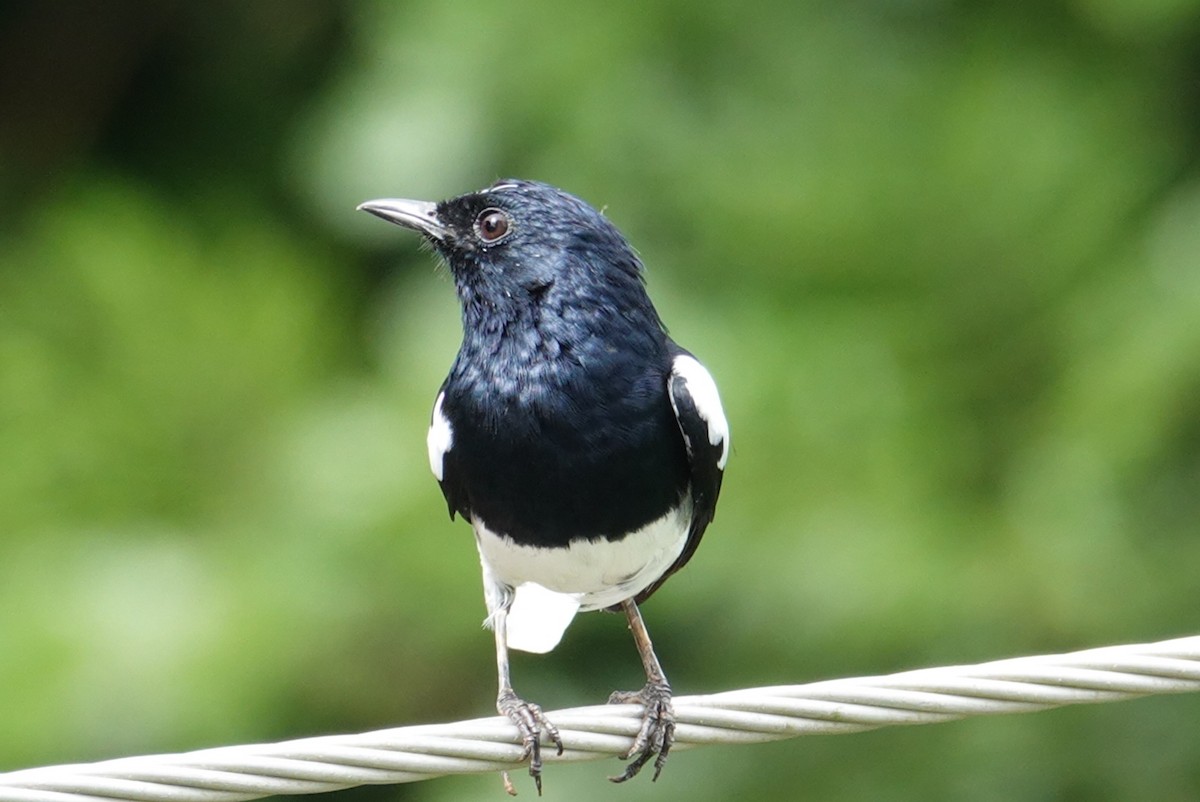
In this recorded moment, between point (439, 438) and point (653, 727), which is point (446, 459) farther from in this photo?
point (653, 727)

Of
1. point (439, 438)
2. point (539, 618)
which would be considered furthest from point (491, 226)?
point (539, 618)

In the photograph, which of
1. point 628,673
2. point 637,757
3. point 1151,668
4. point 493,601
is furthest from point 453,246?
point 1151,668

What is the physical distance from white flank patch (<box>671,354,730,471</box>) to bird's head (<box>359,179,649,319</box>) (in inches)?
7.2

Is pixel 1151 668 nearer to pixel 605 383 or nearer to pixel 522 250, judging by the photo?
pixel 605 383

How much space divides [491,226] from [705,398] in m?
0.67

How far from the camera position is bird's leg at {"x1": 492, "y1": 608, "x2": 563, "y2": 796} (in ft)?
9.53

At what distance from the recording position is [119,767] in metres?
2.18

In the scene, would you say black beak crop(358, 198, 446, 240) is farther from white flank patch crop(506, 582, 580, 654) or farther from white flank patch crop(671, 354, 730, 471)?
white flank patch crop(506, 582, 580, 654)

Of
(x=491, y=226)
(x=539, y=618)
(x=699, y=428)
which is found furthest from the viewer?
(x=539, y=618)

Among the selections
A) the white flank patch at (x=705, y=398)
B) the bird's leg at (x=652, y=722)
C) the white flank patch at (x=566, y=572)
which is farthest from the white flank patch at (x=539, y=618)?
the white flank patch at (x=705, y=398)

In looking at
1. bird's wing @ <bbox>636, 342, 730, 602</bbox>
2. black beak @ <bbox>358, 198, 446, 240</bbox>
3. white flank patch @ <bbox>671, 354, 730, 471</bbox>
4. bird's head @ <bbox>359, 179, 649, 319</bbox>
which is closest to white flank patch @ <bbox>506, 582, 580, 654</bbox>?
bird's wing @ <bbox>636, 342, 730, 602</bbox>

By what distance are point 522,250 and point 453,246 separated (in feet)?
0.78

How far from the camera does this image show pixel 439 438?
142 inches

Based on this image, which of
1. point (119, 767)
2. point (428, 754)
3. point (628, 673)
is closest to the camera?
point (119, 767)
